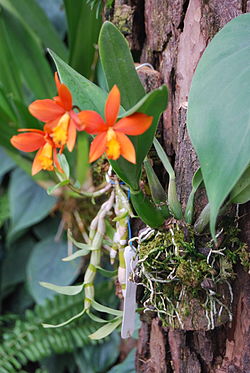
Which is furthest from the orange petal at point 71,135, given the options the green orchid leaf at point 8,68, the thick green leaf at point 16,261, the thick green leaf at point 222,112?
the thick green leaf at point 16,261

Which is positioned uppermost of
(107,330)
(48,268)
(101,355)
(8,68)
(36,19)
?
(36,19)

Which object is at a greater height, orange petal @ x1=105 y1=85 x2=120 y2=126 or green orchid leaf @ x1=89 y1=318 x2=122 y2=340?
orange petal @ x1=105 y1=85 x2=120 y2=126

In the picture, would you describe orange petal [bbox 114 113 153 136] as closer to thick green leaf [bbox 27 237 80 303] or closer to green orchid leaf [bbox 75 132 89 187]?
green orchid leaf [bbox 75 132 89 187]

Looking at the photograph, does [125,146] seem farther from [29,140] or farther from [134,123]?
[29,140]

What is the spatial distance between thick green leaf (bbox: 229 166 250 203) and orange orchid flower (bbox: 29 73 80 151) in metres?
0.21

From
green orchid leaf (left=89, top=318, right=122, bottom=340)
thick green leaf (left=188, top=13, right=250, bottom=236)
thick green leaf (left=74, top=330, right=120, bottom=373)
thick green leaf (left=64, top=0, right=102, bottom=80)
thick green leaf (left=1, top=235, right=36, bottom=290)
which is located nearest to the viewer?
thick green leaf (left=188, top=13, right=250, bottom=236)

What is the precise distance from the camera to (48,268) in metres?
1.41

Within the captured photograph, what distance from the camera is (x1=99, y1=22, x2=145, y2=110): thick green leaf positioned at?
0.55 m

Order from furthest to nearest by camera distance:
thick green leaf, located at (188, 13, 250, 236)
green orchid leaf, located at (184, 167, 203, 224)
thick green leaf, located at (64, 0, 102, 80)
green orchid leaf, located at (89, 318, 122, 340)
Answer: thick green leaf, located at (64, 0, 102, 80) → green orchid leaf, located at (89, 318, 122, 340) → green orchid leaf, located at (184, 167, 203, 224) → thick green leaf, located at (188, 13, 250, 236)

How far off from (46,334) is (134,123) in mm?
941

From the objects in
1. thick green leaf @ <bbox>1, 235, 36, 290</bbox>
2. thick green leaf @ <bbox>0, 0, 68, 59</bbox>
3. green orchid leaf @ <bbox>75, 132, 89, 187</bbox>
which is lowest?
thick green leaf @ <bbox>1, 235, 36, 290</bbox>

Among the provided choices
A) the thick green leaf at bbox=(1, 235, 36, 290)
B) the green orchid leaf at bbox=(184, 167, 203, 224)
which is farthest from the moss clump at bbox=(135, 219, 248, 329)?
the thick green leaf at bbox=(1, 235, 36, 290)

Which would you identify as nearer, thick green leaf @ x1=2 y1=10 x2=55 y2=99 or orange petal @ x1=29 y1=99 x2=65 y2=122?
orange petal @ x1=29 y1=99 x2=65 y2=122

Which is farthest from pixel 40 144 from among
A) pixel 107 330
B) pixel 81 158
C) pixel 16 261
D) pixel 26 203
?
pixel 16 261
